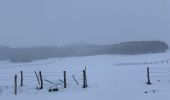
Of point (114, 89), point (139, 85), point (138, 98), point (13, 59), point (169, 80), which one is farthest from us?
point (13, 59)

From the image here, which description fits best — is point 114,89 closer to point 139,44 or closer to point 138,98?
point 138,98

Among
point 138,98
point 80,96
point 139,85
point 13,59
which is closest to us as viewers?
point 138,98

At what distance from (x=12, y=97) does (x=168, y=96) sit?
1243 cm

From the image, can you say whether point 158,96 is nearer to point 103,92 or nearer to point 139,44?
point 103,92

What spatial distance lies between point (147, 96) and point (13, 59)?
117 m

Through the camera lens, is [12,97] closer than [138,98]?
No

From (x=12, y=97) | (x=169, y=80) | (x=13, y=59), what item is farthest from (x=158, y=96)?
(x=13, y=59)

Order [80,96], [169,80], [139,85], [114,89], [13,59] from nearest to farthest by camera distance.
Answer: [80,96] → [114,89] → [139,85] → [169,80] → [13,59]

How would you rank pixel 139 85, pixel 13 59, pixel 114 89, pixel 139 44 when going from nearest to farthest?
1. pixel 114 89
2. pixel 139 85
3. pixel 13 59
4. pixel 139 44

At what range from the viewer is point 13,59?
5217 inches

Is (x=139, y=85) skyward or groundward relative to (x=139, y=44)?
groundward

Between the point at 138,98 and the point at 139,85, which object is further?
the point at 139,85

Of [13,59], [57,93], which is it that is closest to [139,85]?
[57,93]

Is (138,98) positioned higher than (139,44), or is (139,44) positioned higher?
(139,44)
